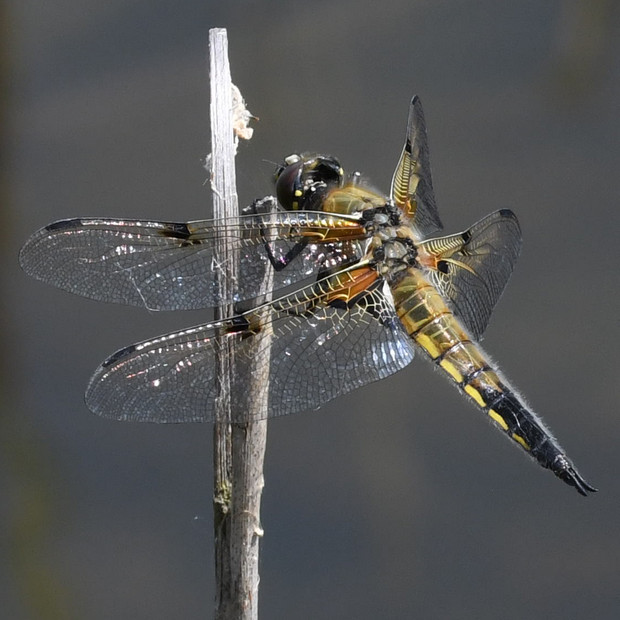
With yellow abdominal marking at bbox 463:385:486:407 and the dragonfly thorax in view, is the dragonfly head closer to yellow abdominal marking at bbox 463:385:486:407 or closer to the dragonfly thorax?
the dragonfly thorax

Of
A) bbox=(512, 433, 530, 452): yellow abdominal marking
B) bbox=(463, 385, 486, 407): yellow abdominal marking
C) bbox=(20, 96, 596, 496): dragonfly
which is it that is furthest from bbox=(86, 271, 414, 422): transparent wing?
bbox=(512, 433, 530, 452): yellow abdominal marking

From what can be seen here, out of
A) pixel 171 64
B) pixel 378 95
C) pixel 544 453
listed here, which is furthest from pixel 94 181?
pixel 544 453

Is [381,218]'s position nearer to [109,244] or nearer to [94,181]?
[109,244]

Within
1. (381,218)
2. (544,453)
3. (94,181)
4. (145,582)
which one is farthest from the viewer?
(94,181)

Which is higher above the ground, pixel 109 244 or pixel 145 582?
pixel 109 244

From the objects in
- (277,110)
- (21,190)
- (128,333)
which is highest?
(277,110)

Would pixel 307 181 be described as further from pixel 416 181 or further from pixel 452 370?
pixel 452 370
